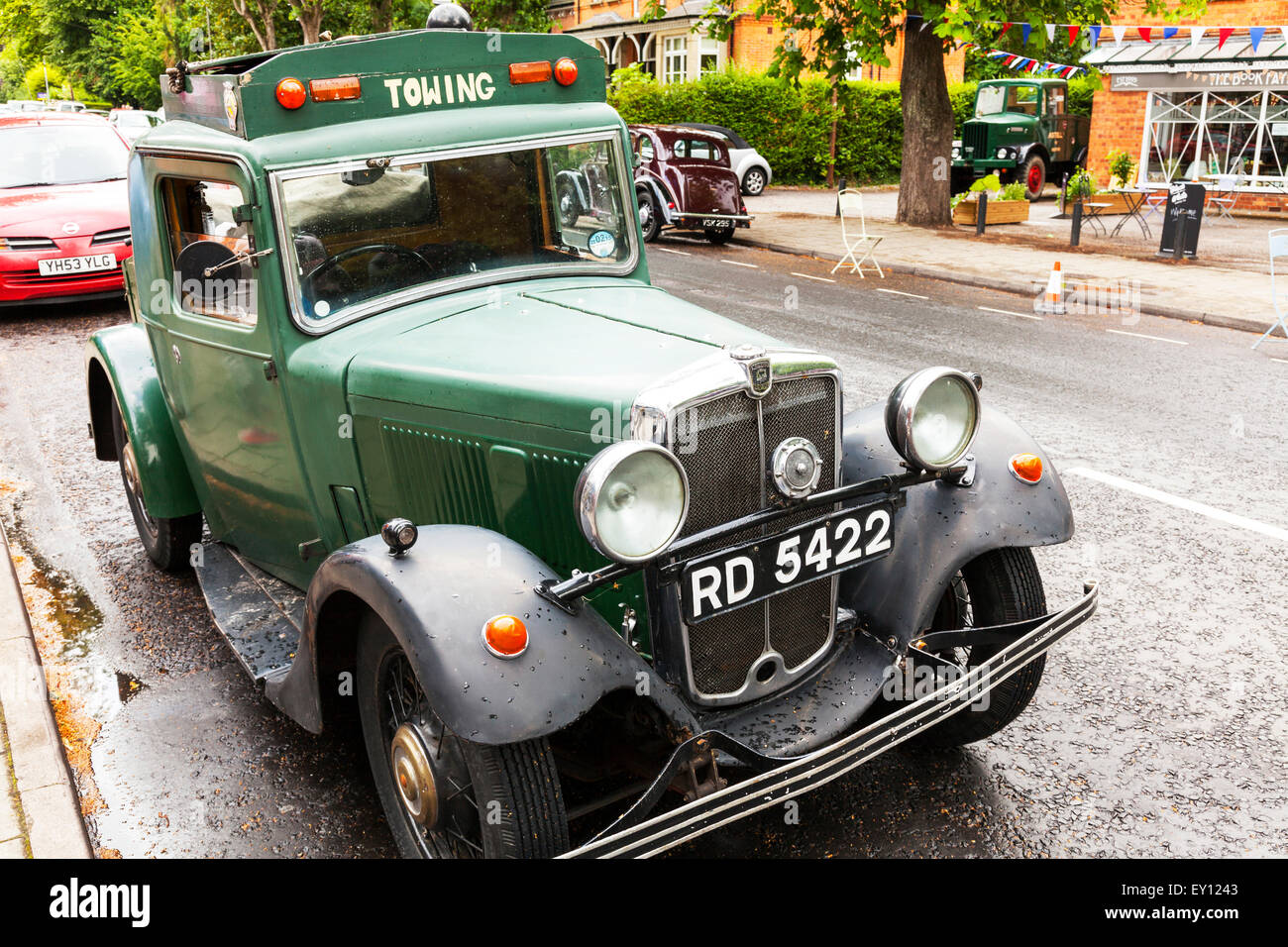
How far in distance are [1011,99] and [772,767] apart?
81.5 feet

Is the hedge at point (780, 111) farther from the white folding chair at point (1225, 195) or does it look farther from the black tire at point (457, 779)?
the black tire at point (457, 779)

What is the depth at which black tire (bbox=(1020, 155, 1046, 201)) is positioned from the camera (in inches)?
950

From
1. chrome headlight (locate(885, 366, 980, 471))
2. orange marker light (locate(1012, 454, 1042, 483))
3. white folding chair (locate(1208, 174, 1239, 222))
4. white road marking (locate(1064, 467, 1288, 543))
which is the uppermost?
chrome headlight (locate(885, 366, 980, 471))

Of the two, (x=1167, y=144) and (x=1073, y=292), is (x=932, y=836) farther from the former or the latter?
(x=1167, y=144)

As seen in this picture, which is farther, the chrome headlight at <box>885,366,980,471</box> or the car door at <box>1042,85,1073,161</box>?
the car door at <box>1042,85,1073,161</box>

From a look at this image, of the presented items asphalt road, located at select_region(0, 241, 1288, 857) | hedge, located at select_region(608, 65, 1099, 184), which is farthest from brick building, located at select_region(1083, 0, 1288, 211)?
asphalt road, located at select_region(0, 241, 1288, 857)

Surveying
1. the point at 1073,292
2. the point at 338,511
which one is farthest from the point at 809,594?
the point at 1073,292

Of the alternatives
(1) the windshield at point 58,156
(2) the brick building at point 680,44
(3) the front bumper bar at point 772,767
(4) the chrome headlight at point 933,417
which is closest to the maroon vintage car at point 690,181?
(1) the windshield at point 58,156

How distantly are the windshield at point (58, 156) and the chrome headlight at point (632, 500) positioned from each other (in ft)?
37.0

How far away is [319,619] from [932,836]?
76.0 inches

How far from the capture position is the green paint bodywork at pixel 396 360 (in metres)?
3.11

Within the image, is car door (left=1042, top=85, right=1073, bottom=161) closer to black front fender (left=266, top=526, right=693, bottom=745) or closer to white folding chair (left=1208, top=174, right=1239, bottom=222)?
white folding chair (left=1208, top=174, right=1239, bottom=222)

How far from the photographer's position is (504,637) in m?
2.58

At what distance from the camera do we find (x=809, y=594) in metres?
3.22
